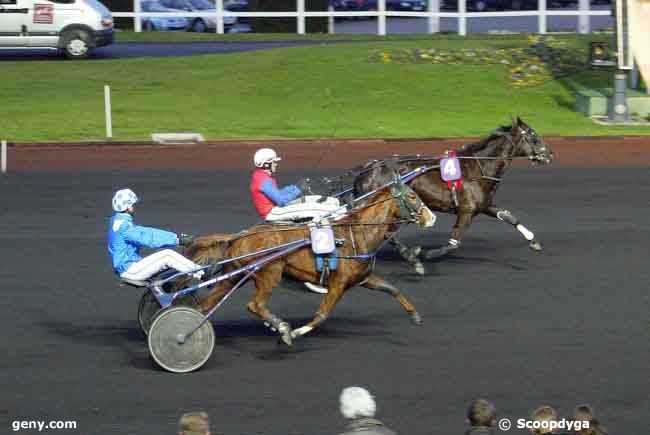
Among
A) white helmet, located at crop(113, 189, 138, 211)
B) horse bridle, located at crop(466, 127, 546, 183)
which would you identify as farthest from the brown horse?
horse bridle, located at crop(466, 127, 546, 183)

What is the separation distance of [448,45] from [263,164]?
59.1 ft

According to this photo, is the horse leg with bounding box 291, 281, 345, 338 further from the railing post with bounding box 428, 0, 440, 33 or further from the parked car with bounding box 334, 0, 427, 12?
the parked car with bounding box 334, 0, 427, 12

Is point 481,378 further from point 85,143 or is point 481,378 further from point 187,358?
point 85,143

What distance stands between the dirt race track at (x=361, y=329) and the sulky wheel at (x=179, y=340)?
0.13m

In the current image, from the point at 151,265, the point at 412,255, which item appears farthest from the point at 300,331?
the point at 412,255

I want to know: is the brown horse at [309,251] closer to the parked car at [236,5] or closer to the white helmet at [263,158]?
the white helmet at [263,158]

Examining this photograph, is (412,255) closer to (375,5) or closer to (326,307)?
(326,307)

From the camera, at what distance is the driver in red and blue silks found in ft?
37.0

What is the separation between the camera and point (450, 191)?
13.1 metres

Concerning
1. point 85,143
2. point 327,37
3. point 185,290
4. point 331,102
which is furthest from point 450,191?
point 327,37

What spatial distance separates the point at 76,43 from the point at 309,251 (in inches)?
788

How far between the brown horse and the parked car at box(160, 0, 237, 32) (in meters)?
26.4

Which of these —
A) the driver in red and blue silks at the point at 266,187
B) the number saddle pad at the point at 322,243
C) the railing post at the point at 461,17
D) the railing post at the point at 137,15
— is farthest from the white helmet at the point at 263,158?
the railing post at the point at 137,15

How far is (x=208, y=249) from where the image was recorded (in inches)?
396
